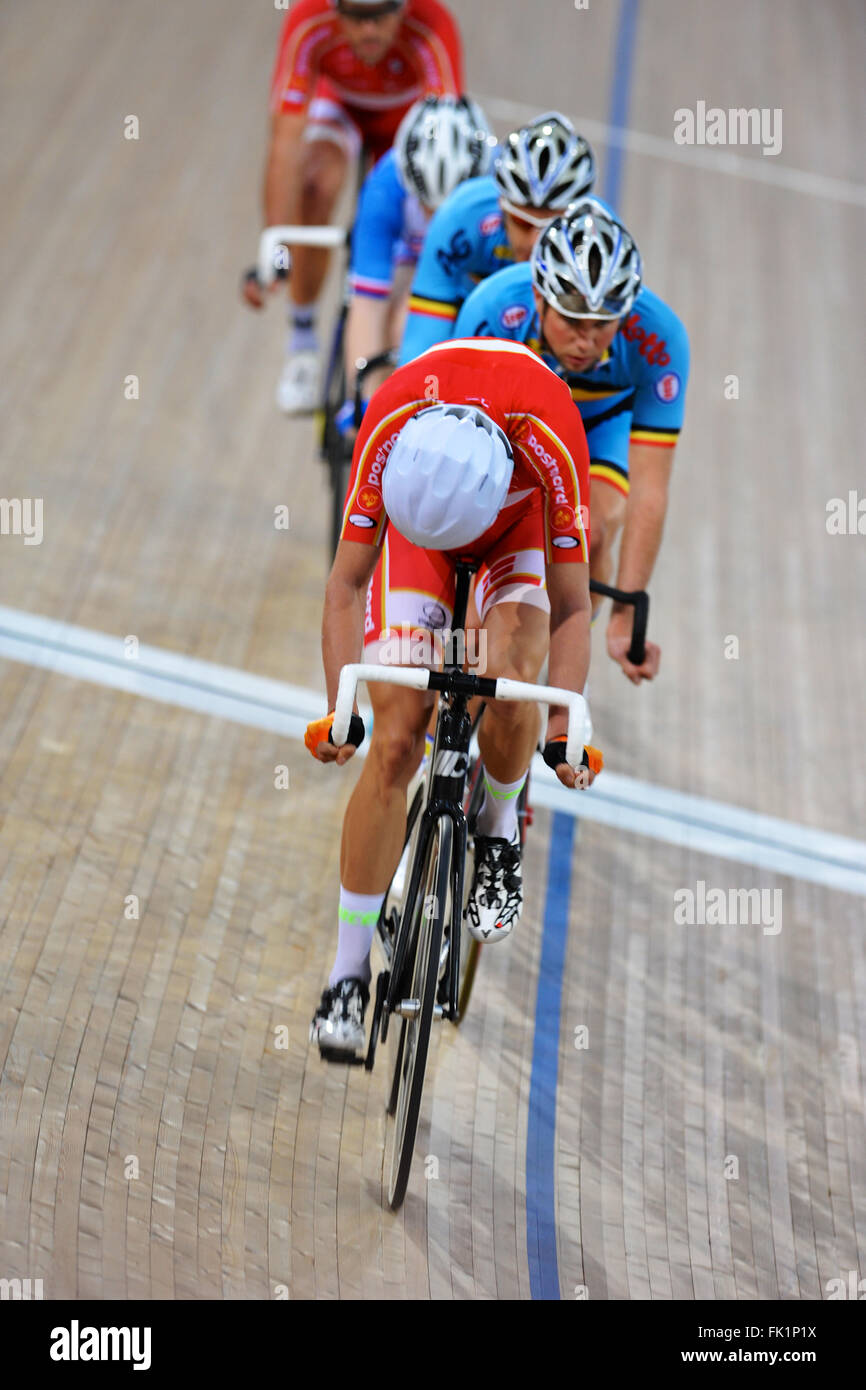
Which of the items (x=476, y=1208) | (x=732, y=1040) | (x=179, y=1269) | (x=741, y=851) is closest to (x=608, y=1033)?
(x=732, y=1040)

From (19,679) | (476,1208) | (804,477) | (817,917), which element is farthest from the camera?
(804,477)

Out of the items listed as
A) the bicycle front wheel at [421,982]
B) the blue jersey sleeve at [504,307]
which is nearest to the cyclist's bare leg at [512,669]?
the bicycle front wheel at [421,982]

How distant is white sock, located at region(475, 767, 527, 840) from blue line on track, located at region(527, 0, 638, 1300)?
2.32 ft

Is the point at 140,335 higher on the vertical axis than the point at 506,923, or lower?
higher

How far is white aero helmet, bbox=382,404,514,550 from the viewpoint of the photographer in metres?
1.99

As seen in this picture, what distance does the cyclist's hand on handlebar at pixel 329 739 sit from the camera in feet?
6.92

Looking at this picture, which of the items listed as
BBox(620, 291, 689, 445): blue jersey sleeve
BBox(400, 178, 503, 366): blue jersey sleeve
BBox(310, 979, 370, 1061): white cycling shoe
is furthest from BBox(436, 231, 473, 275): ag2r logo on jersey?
BBox(310, 979, 370, 1061): white cycling shoe

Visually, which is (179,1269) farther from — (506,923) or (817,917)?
(817,917)

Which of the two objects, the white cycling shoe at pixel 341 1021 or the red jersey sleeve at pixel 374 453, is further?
the white cycling shoe at pixel 341 1021

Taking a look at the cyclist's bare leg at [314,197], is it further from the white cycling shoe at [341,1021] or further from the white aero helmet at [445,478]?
the white cycling shoe at [341,1021]

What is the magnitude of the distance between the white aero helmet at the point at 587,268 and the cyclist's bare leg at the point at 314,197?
225 cm

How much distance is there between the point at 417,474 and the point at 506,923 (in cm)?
92

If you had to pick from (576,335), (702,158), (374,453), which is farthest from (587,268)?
(702,158)

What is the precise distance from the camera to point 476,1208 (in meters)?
2.67
